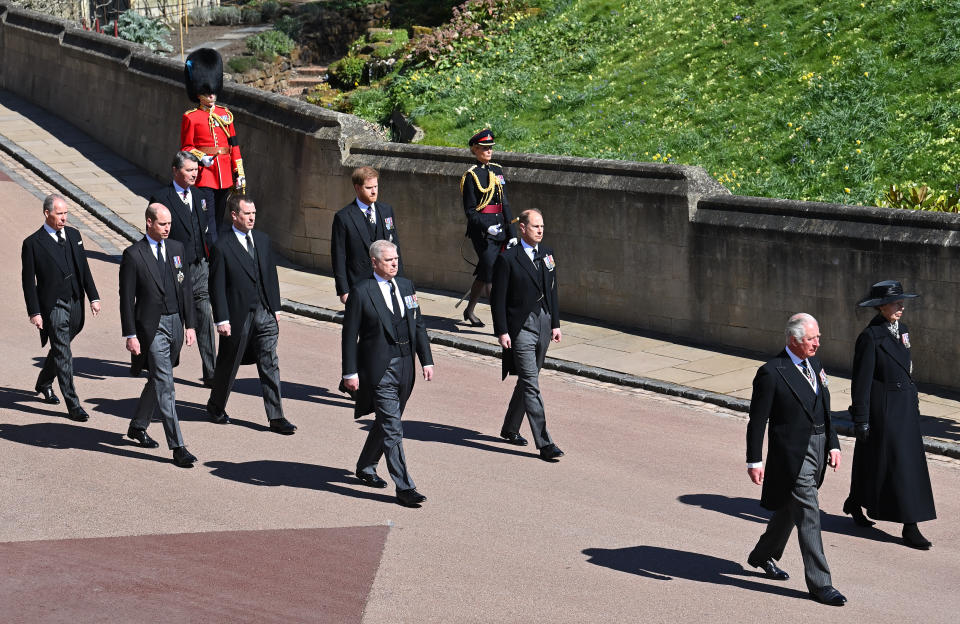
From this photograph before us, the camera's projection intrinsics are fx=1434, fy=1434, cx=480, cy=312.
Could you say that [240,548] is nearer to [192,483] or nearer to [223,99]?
[192,483]

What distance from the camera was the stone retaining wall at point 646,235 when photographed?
44.0ft

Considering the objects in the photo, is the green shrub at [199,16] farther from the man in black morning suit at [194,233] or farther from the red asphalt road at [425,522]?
the red asphalt road at [425,522]

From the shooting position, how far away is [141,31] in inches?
1220

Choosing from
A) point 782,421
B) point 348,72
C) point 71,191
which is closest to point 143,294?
point 782,421

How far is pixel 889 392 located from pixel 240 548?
448 cm

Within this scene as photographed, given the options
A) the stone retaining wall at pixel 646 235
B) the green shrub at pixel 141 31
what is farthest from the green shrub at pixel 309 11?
the stone retaining wall at pixel 646 235

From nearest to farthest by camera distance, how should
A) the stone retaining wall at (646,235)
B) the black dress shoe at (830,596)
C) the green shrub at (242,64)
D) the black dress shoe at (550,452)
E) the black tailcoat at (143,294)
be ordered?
1. the black dress shoe at (830,596)
2. the black tailcoat at (143,294)
3. the black dress shoe at (550,452)
4. the stone retaining wall at (646,235)
5. the green shrub at (242,64)

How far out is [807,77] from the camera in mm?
18500

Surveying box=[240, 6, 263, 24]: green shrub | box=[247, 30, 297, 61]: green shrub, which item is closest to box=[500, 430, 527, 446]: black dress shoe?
box=[247, 30, 297, 61]: green shrub

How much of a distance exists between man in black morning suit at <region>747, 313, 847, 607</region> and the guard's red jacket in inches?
356

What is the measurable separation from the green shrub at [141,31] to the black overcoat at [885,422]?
23.8m

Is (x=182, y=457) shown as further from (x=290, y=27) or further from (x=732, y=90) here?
(x=290, y=27)

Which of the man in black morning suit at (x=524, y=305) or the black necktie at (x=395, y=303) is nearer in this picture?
the black necktie at (x=395, y=303)

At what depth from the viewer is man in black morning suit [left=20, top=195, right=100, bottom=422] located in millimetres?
11844
